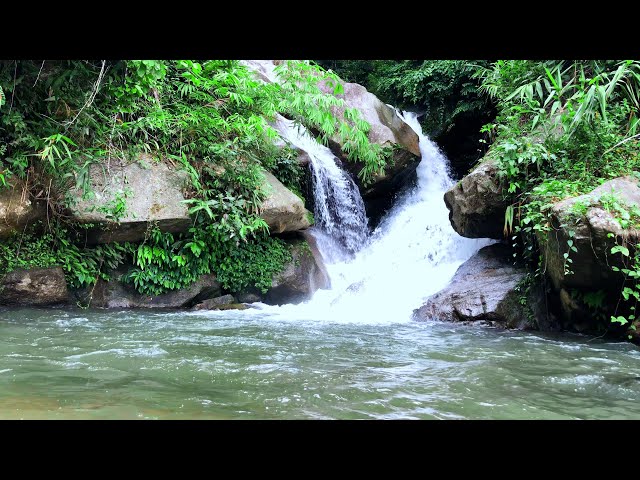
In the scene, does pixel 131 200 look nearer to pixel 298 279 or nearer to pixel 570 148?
pixel 298 279

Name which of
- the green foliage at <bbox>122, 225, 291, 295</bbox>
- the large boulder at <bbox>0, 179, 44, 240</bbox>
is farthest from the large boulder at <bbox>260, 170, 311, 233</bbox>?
the large boulder at <bbox>0, 179, 44, 240</bbox>

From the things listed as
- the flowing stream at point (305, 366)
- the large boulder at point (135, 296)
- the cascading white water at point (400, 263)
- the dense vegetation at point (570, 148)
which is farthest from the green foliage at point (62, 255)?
the dense vegetation at point (570, 148)

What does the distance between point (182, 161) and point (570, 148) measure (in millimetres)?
5968

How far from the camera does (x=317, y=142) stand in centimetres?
1158

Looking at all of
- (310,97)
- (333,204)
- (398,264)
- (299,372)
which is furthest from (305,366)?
(333,204)

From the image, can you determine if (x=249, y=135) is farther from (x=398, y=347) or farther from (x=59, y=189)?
(x=398, y=347)

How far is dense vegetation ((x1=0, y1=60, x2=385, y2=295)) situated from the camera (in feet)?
24.3

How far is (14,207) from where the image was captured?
754 centimetres

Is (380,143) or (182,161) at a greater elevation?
(380,143)

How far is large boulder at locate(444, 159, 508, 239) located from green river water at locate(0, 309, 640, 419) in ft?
6.55

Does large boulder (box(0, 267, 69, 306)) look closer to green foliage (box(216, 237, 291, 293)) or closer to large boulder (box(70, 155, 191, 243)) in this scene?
large boulder (box(70, 155, 191, 243))

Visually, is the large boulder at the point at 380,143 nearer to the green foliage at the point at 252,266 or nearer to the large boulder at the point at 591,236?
the green foliage at the point at 252,266
